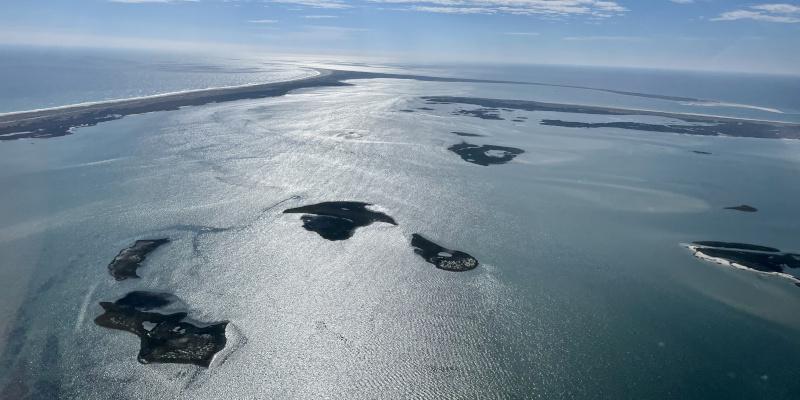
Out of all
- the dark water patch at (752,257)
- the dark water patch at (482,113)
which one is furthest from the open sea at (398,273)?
A: the dark water patch at (482,113)

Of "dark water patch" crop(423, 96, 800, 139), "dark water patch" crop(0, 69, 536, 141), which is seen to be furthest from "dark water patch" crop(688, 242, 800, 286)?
"dark water patch" crop(0, 69, 536, 141)

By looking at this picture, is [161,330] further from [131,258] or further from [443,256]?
[443,256]

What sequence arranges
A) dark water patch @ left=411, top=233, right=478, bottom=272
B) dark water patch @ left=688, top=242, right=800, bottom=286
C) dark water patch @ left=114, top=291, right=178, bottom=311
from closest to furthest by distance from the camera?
dark water patch @ left=114, top=291, right=178, bottom=311, dark water patch @ left=411, top=233, right=478, bottom=272, dark water patch @ left=688, top=242, right=800, bottom=286

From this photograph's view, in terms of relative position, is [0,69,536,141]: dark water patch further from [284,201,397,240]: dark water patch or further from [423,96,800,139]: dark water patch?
[284,201,397,240]: dark water patch

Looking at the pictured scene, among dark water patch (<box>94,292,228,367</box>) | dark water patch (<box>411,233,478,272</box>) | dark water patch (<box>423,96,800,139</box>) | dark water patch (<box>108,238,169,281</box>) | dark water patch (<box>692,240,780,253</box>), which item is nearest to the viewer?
dark water patch (<box>94,292,228,367</box>)

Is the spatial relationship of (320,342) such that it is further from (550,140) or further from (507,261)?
(550,140)

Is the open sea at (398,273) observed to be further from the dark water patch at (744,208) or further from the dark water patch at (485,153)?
the dark water patch at (485,153)

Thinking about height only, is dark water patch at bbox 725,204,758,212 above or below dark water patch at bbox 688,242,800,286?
above

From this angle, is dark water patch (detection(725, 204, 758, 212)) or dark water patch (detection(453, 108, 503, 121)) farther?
dark water patch (detection(453, 108, 503, 121))

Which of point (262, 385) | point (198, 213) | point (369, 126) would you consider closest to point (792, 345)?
point (262, 385)
